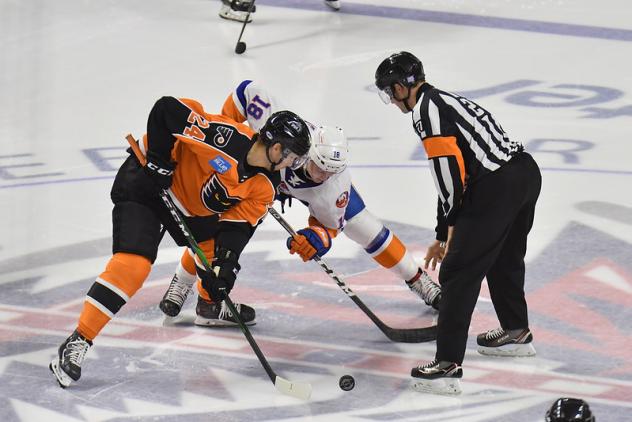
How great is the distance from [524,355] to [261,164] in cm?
119

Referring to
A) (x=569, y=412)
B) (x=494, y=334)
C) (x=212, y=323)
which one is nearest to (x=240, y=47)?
(x=212, y=323)

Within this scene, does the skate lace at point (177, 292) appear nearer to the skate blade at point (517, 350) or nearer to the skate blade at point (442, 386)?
the skate blade at point (442, 386)

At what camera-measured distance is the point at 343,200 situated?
463 cm

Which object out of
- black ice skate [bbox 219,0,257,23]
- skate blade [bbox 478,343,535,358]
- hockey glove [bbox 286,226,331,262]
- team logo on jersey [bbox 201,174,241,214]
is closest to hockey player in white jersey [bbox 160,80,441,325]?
hockey glove [bbox 286,226,331,262]

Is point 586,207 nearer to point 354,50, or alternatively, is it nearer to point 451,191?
point 451,191

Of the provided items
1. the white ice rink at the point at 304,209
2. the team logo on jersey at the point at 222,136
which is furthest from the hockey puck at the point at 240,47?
the team logo on jersey at the point at 222,136

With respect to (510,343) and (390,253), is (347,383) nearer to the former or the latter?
(510,343)

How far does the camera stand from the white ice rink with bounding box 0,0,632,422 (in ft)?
13.9

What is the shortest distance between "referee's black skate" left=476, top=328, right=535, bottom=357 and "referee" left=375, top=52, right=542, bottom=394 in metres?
0.35

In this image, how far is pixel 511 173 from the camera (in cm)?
418

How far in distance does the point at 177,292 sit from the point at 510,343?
133 cm

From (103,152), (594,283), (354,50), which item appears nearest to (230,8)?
(354,50)

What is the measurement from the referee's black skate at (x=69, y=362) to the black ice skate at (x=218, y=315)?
67 cm

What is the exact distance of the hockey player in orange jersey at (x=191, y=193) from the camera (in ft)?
13.8
